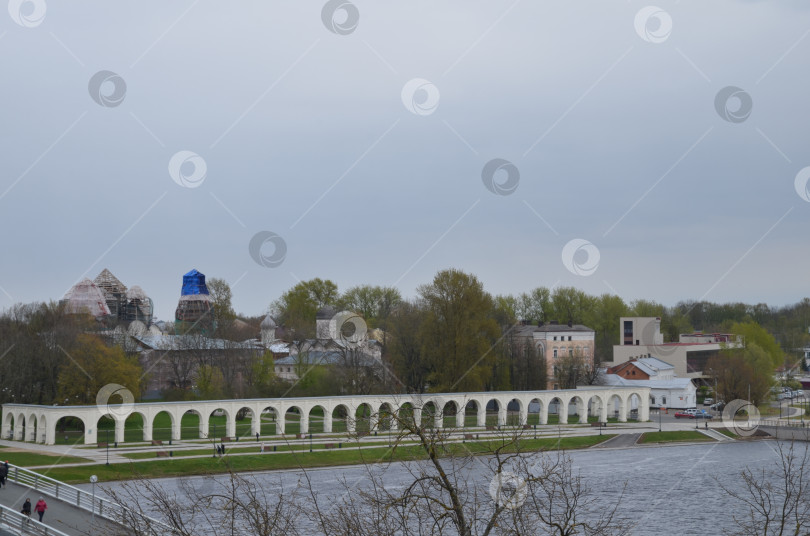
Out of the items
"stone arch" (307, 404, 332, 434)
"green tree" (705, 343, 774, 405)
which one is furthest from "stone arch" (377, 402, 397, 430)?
"green tree" (705, 343, 774, 405)

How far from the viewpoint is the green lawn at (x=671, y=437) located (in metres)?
62.0

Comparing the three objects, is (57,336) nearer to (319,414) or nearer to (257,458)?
(319,414)

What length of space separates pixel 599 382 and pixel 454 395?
2529 centimetres

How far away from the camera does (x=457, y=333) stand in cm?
7288

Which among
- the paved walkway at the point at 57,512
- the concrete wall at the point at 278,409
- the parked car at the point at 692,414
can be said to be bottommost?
the paved walkway at the point at 57,512

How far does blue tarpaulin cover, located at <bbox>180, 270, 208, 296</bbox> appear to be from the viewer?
120312 mm

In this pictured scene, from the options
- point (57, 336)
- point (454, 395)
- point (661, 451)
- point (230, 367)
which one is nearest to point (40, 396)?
point (57, 336)

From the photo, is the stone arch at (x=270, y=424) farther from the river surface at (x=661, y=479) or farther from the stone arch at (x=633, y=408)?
the stone arch at (x=633, y=408)

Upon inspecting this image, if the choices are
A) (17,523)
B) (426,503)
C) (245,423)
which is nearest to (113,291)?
(245,423)

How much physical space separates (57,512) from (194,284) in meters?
92.2

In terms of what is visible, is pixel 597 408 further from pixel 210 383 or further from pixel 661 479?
pixel 661 479

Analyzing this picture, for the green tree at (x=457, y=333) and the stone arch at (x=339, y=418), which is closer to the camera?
the stone arch at (x=339, y=418)

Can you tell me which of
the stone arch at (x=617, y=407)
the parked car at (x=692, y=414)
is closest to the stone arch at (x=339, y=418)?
the stone arch at (x=617, y=407)

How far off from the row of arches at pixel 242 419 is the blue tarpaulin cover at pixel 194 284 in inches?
1844
